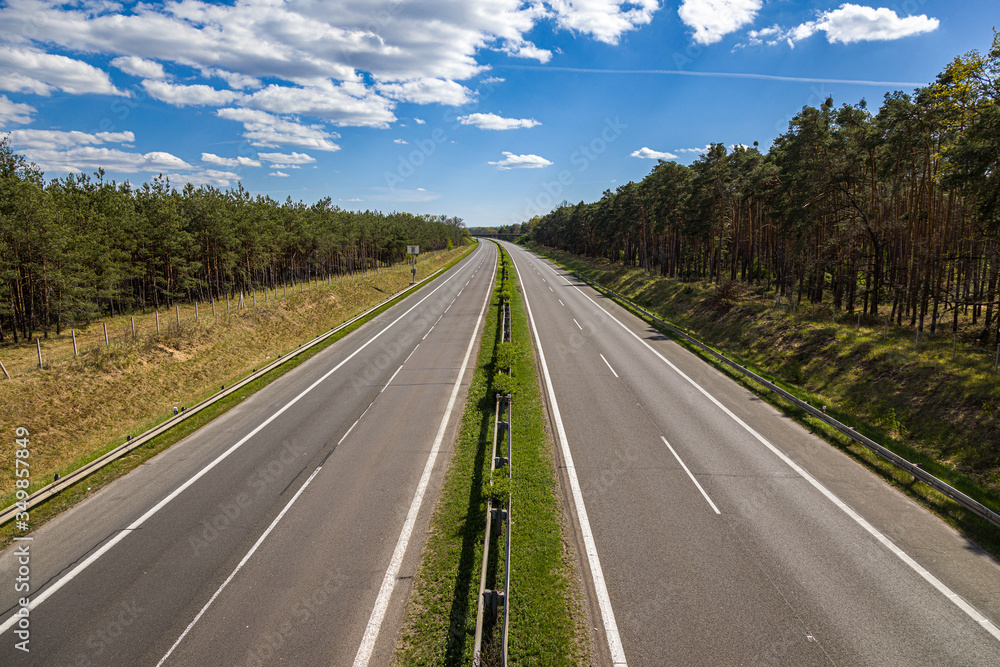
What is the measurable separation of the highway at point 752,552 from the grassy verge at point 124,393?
44.1 ft

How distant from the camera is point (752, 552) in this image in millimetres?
9656

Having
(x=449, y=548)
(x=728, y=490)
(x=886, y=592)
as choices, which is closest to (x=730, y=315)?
(x=728, y=490)

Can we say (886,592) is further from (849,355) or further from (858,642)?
(849,355)

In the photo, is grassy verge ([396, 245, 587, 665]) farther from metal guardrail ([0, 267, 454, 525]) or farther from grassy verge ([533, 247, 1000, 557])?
metal guardrail ([0, 267, 454, 525])

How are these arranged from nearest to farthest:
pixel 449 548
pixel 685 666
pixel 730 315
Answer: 1. pixel 685 666
2. pixel 449 548
3. pixel 730 315

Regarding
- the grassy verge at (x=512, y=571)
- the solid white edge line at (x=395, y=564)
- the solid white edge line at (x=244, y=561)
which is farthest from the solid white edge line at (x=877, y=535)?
the solid white edge line at (x=244, y=561)

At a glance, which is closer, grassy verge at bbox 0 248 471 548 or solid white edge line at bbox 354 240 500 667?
solid white edge line at bbox 354 240 500 667

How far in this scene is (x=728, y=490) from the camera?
39.7 ft

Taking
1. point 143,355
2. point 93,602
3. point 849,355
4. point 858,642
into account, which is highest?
point 849,355

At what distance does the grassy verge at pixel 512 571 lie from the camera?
7473mm

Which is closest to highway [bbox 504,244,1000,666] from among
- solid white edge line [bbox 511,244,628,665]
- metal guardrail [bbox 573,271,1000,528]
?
solid white edge line [bbox 511,244,628,665]

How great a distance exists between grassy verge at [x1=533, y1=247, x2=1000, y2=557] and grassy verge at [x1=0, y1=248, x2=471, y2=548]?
72.9 feet

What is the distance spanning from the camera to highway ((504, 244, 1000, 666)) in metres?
7.49

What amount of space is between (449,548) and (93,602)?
662cm
